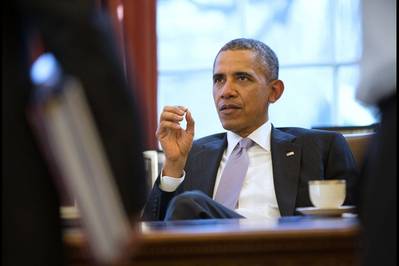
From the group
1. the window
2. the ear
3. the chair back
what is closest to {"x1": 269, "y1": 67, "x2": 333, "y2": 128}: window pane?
the window

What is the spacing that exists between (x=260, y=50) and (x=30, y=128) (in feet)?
7.11

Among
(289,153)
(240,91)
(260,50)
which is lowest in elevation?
(289,153)

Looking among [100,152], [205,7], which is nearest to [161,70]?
[205,7]

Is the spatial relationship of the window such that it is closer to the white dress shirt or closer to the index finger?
the white dress shirt

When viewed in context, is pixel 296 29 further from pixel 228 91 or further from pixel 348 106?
Result: pixel 228 91

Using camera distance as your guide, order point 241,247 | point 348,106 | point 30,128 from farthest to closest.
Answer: point 348,106, point 241,247, point 30,128

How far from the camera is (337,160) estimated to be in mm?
2879

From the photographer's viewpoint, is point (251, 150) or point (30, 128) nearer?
Answer: point (30, 128)

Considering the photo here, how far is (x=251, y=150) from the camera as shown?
3061mm

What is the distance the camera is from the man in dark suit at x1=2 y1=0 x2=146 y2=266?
41.4 inches

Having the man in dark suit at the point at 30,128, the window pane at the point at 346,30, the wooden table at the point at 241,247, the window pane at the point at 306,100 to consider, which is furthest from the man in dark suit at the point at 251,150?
the man in dark suit at the point at 30,128

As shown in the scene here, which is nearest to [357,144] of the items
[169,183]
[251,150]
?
[251,150]

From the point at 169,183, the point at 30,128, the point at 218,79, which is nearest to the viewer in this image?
the point at 30,128

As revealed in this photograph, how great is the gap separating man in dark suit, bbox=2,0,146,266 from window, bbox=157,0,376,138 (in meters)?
2.97
